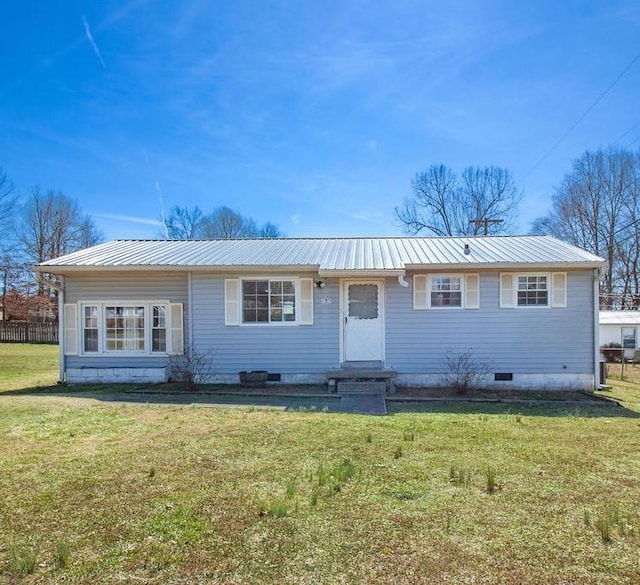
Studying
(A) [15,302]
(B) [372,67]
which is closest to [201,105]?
(B) [372,67]

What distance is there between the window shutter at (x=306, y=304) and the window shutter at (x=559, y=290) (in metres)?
5.65

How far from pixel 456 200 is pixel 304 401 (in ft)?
81.7

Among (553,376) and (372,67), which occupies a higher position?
→ (372,67)

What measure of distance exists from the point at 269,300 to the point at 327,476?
671 cm

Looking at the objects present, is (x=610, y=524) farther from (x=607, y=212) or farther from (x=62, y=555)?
(x=607, y=212)

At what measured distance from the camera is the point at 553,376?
10.2m

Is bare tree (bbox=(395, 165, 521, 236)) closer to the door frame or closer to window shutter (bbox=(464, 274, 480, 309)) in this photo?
window shutter (bbox=(464, 274, 480, 309))

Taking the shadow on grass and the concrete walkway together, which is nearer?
the concrete walkway

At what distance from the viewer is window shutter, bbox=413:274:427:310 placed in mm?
10289

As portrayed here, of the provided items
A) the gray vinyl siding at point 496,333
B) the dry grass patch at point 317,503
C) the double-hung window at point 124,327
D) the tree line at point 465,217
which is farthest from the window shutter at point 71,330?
the tree line at point 465,217

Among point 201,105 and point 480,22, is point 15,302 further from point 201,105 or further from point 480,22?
point 480,22

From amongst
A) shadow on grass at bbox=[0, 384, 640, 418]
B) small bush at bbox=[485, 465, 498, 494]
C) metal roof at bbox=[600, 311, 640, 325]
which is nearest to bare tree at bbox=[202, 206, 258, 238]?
metal roof at bbox=[600, 311, 640, 325]

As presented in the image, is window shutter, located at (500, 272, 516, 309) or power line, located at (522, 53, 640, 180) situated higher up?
power line, located at (522, 53, 640, 180)

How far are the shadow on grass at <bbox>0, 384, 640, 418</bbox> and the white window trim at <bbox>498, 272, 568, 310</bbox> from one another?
7.01ft
